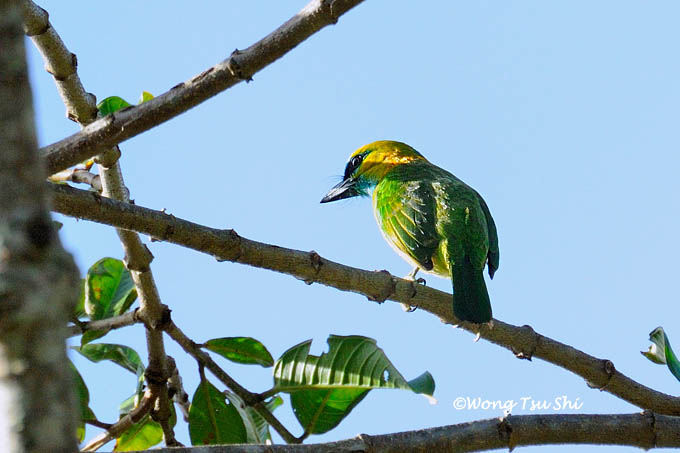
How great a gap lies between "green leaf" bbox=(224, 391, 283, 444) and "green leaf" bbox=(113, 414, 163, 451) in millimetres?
396

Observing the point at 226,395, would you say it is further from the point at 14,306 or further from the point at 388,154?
the point at 388,154

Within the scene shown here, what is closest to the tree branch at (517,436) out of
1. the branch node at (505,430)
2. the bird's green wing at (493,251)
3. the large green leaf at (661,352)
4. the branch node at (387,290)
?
the branch node at (505,430)

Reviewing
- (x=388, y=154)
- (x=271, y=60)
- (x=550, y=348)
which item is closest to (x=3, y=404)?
(x=271, y=60)

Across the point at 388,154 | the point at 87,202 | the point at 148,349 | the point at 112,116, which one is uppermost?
the point at 388,154

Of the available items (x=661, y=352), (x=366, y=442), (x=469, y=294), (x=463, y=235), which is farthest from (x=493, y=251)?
(x=366, y=442)

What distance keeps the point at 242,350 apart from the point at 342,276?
51 centimetres

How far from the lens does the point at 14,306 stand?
75 centimetres

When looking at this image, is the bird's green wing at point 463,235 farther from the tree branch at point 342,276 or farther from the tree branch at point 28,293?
the tree branch at point 28,293

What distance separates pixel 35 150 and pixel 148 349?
252 cm

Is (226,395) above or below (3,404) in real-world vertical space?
above

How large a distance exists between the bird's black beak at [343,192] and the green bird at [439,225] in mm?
788

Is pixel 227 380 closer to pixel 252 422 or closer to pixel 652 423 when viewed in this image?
pixel 252 422

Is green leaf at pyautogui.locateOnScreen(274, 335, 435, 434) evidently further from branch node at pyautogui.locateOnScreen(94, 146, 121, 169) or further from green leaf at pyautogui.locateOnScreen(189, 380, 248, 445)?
branch node at pyautogui.locateOnScreen(94, 146, 121, 169)

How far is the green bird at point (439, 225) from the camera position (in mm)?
4973
